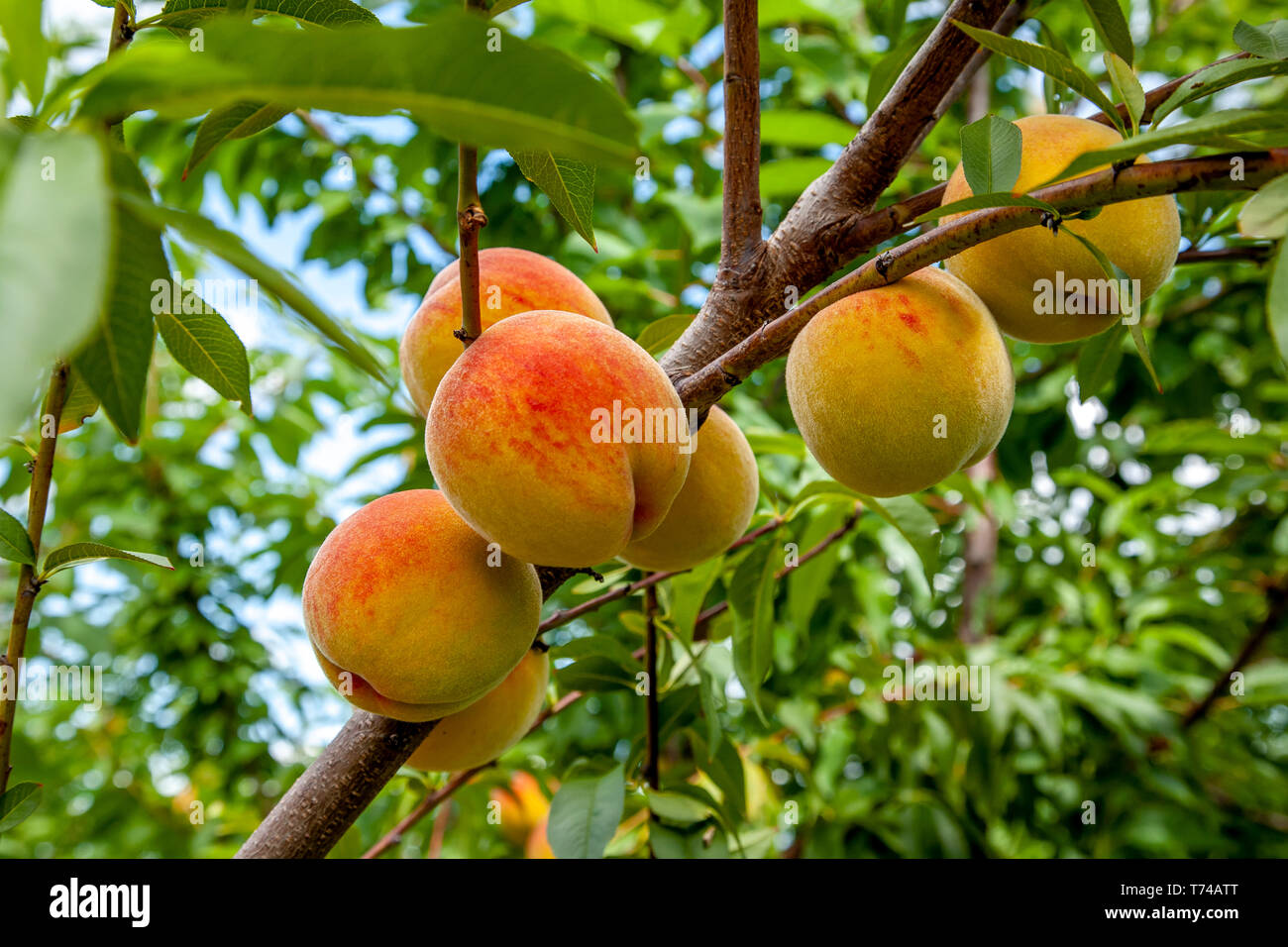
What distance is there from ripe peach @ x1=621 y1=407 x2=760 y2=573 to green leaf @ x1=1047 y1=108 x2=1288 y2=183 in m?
0.43

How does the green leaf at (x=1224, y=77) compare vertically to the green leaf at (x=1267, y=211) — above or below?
above

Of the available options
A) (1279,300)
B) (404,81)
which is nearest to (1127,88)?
(1279,300)

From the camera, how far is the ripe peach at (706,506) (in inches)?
34.8

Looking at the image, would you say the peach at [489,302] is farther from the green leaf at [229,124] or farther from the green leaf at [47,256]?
the green leaf at [47,256]

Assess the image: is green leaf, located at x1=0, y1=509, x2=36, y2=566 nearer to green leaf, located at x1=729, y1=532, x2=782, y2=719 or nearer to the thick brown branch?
the thick brown branch

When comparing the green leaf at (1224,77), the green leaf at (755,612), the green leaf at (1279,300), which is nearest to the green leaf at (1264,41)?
the green leaf at (1224,77)

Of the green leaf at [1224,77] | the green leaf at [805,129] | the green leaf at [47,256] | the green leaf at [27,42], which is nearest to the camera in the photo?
the green leaf at [47,256]

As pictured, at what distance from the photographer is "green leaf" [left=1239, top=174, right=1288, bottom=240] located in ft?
1.63

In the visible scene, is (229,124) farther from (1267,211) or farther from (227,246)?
(1267,211)

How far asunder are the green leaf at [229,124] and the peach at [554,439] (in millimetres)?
227

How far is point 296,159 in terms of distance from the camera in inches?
91.0
